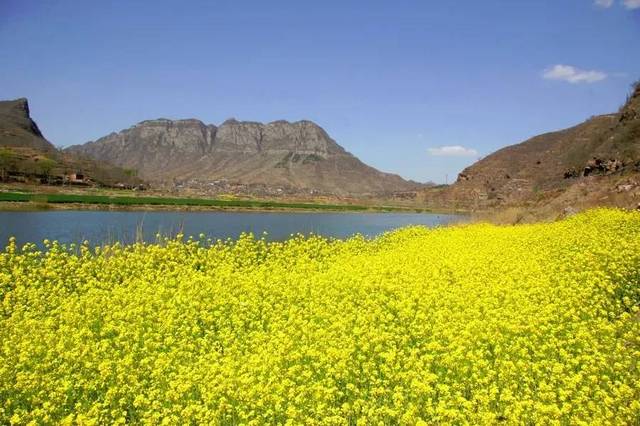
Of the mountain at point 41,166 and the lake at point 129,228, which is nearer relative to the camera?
the lake at point 129,228

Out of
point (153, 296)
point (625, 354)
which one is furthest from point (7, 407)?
point (625, 354)

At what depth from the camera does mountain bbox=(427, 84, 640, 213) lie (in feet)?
104

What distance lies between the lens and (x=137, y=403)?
554cm

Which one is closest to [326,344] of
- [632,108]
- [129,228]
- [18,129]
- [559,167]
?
[129,228]

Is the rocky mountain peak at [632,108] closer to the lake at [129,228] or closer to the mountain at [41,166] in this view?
the lake at [129,228]

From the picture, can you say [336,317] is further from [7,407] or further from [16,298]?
[16,298]

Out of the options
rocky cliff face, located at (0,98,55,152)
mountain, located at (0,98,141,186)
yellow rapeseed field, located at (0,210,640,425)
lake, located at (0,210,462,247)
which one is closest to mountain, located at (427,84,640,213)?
lake, located at (0,210,462,247)

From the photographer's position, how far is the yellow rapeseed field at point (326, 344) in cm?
554

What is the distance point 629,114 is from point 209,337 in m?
40.3

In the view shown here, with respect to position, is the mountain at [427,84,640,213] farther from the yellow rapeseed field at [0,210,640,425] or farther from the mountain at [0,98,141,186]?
the mountain at [0,98,141,186]

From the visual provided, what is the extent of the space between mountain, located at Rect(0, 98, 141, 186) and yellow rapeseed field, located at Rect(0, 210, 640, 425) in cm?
9350

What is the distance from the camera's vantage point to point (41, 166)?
103 meters

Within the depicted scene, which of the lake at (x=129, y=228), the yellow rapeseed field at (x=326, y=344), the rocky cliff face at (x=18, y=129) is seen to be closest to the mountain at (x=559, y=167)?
the lake at (x=129, y=228)

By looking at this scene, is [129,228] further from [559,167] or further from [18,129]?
[18,129]
